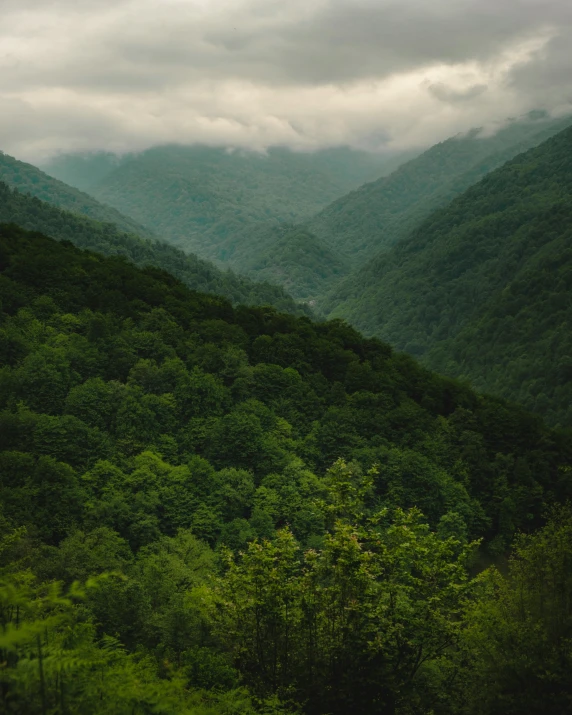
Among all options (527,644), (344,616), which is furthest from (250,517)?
(527,644)

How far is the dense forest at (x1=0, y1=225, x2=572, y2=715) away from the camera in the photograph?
21.0 meters

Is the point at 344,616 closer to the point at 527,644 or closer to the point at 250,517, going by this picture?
the point at 527,644

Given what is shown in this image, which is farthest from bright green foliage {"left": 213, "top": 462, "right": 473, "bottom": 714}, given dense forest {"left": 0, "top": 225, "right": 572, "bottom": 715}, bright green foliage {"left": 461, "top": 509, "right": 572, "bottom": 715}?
bright green foliage {"left": 461, "top": 509, "right": 572, "bottom": 715}

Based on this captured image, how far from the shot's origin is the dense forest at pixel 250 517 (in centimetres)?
2105

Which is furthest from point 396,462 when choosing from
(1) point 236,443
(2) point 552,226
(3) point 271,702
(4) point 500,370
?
(2) point 552,226

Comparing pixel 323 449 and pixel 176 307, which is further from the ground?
pixel 176 307

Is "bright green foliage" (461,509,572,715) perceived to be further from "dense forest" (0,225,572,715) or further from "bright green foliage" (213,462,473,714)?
"bright green foliage" (213,462,473,714)

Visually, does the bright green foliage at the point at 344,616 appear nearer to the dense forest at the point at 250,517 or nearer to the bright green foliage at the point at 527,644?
the dense forest at the point at 250,517

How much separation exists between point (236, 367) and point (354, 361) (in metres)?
15.6

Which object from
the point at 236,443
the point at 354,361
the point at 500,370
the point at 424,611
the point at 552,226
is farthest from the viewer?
the point at 552,226

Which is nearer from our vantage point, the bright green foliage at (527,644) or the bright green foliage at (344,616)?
the bright green foliage at (344,616)

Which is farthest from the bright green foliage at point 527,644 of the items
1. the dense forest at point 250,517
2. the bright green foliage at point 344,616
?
the bright green foliage at point 344,616

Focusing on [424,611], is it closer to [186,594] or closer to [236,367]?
[186,594]

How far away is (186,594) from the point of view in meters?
32.1
